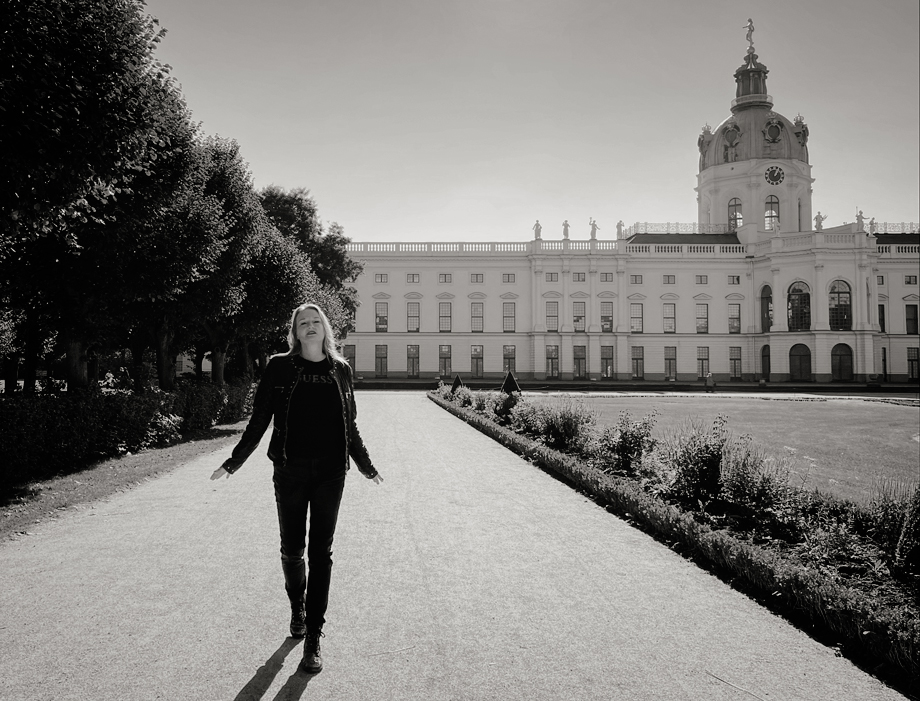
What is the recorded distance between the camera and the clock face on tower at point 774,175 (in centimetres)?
7169

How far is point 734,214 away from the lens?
240 feet

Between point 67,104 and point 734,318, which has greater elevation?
point 734,318

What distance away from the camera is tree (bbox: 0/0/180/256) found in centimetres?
759

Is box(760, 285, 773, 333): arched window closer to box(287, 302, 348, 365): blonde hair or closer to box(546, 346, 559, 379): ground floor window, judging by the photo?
box(546, 346, 559, 379): ground floor window

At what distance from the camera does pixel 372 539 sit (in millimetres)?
6902

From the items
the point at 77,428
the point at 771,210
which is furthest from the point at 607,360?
the point at 77,428

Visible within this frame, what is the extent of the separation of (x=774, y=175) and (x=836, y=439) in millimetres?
63715

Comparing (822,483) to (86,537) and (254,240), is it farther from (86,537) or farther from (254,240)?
(254,240)

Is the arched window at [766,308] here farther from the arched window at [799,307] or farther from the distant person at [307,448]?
the distant person at [307,448]

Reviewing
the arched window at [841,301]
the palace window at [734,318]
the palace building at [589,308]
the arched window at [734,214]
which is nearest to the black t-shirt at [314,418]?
the palace building at [589,308]

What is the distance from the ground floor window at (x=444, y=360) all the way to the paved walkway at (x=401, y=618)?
6090 centimetres

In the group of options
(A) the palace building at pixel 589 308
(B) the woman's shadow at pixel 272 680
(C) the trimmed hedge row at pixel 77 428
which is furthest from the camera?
(A) the palace building at pixel 589 308

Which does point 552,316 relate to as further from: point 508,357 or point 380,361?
point 380,361

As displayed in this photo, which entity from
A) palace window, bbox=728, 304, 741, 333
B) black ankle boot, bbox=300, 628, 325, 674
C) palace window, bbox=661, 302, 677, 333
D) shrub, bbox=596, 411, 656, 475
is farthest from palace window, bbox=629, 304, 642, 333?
black ankle boot, bbox=300, 628, 325, 674
